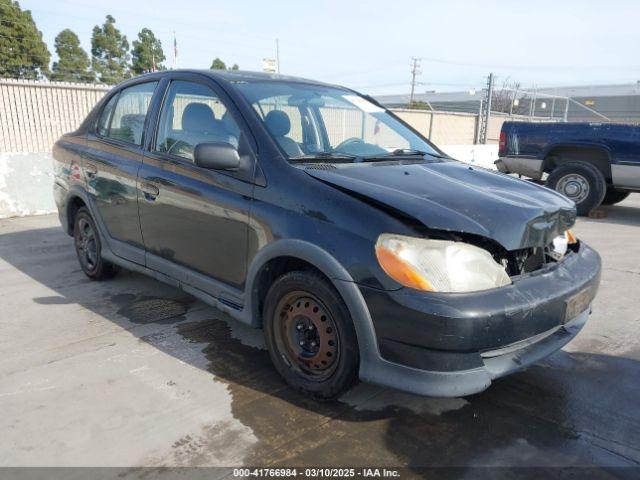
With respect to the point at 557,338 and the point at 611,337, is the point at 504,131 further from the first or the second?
the point at 557,338

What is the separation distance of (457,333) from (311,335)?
0.87 m

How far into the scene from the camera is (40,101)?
993cm

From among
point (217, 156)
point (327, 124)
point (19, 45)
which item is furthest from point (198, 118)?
point (19, 45)

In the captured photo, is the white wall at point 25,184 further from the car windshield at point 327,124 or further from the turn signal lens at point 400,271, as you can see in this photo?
the turn signal lens at point 400,271

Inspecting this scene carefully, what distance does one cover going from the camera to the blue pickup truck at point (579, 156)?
8.13 meters

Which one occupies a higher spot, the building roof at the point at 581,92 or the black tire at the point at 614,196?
the building roof at the point at 581,92

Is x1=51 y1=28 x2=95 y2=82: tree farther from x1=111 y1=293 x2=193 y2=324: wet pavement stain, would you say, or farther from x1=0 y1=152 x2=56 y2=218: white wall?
x1=111 y1=293 x2=193 y2=324: wet pavement stain

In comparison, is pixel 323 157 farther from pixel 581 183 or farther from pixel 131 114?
pixel 581 183

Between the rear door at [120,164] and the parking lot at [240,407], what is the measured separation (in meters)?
0.65

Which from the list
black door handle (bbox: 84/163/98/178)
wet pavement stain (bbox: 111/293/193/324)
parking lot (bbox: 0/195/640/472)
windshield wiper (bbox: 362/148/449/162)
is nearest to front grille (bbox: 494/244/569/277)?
parking lot (bbox: 0/195/640/472)

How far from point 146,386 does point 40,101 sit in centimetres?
895

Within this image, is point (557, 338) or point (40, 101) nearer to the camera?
point (557, 338)

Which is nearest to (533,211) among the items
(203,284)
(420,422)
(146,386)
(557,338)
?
(557,338)

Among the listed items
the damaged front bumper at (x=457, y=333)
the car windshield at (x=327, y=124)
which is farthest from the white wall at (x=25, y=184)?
the damaged front bumper at (x=457, y=333)
